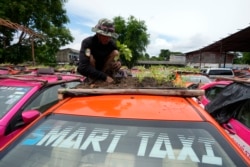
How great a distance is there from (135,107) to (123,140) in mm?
407

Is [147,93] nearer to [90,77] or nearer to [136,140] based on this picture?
[136,140]

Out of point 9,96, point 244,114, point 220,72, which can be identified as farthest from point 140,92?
point 220,72

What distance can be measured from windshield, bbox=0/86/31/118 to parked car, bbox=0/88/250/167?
1.83 meters

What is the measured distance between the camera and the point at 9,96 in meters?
4.32

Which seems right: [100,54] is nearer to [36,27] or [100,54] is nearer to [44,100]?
[44,100]

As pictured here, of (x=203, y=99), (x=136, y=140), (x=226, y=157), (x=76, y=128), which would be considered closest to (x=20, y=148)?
(x=76, y=128)

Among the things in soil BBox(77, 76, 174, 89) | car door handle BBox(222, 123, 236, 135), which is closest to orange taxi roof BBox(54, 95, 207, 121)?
soil BBox(77, 76, 174, 89)

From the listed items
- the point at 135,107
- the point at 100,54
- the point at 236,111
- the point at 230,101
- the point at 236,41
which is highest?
the point at 236,41

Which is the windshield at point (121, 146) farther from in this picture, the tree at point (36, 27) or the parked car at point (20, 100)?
the tree at point (36, 27)

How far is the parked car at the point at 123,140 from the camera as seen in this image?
2.02 m

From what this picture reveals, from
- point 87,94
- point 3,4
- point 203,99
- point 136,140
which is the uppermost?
point 3,4

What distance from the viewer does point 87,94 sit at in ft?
9.83

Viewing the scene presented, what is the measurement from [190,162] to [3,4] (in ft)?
76.4

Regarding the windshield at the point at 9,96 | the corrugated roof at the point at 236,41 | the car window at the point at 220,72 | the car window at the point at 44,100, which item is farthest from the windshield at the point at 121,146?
the car window at the point at 220,72
